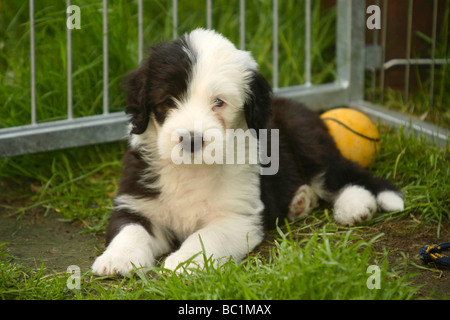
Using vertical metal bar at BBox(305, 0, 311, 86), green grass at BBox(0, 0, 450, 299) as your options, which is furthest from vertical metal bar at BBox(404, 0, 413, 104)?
vertical metal bar at BBox(305, 0, 311, 86)

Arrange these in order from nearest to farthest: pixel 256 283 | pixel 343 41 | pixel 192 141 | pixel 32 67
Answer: pixel 256 283
pixel 192 141
pixel 32 67
pixel 343 41

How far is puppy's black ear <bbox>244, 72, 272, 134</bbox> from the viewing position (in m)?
2.99

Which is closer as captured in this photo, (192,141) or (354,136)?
(192,141)

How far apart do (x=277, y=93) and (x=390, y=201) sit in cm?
176

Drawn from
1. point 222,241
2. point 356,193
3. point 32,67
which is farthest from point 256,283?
point 32,67

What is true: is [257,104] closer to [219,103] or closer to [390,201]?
[219,103]

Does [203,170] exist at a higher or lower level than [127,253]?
higher

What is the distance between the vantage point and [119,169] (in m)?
4.40

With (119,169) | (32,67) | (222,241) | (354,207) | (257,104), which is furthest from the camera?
(119,169)

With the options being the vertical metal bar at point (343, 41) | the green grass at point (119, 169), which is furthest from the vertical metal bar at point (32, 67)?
the vertical metal bar at point (343, 41)

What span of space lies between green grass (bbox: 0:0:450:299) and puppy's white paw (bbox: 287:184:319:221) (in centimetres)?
6

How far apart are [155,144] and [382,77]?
9.45ft
